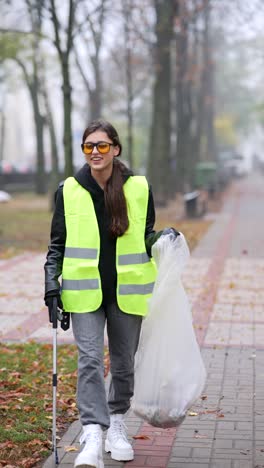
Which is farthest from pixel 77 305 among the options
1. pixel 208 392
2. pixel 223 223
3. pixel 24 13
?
pixel 24 13

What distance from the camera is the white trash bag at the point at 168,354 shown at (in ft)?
16.4

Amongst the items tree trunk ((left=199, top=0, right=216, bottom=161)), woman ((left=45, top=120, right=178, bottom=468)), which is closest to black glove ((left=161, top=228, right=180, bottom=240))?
woman ((left=45, top=120, right=178, bottom=468))

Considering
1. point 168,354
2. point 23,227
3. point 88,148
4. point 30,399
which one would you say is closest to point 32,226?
point 23,227

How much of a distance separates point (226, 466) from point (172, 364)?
0.61m

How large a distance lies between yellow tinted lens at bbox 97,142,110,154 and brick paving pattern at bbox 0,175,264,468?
1.61 meters

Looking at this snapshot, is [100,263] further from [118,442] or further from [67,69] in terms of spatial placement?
[67,69]

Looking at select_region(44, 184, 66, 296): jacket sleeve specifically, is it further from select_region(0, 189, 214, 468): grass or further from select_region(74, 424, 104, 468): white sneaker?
select_region(0, 189, 214, 468): grass

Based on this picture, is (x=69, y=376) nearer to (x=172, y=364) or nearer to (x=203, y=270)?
(x=172, y=364)

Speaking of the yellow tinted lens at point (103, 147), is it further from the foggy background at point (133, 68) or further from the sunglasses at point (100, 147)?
the foggy background at point (133, 68)

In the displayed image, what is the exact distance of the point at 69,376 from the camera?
7.34 m

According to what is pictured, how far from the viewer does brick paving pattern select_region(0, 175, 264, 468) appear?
5383 millimetres

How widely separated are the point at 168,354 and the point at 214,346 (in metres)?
3.47

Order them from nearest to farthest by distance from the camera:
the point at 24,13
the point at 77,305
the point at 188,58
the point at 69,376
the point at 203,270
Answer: the point at 77,305 → the point at 69,376 → the point at 203,270 → the point at 24,13 → the point at 188,58

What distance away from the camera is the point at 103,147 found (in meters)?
5.06
